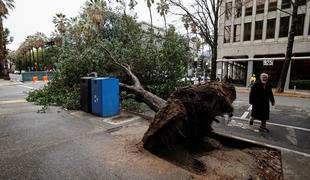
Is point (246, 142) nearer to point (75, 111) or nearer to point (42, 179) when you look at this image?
point (42, 179)

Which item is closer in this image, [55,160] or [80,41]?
[55,160]

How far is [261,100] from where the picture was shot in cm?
523

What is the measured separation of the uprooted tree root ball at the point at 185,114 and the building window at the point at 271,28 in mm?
22169

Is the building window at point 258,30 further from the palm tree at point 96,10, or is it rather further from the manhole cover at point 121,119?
the manhole cover at point 121,119

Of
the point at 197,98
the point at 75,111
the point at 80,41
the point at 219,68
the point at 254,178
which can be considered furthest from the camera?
the point at 219,68

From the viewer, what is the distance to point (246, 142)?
4199mm

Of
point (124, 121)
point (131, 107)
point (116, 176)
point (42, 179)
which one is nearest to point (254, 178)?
point (116, 176)

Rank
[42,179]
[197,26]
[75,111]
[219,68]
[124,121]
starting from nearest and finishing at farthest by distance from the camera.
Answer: [42,179] < [124,121] < [75,111] < [197,26] < [219,68]

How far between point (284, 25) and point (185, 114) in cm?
2335

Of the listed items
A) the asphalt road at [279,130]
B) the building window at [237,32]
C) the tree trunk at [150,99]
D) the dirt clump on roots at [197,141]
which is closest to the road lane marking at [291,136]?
the asphalt road at [279,130]

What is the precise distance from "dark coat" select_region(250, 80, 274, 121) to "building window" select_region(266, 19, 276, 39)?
20.0 meters

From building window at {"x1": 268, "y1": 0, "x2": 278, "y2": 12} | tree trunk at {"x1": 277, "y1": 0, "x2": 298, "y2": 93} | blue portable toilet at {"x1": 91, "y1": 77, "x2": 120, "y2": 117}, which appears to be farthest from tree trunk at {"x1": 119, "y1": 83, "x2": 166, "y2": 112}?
building window at {"x1": 268, "y1": 0, "x2": 278, "y2": 12}

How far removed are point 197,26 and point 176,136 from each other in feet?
50.2

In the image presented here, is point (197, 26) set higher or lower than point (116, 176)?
higher
